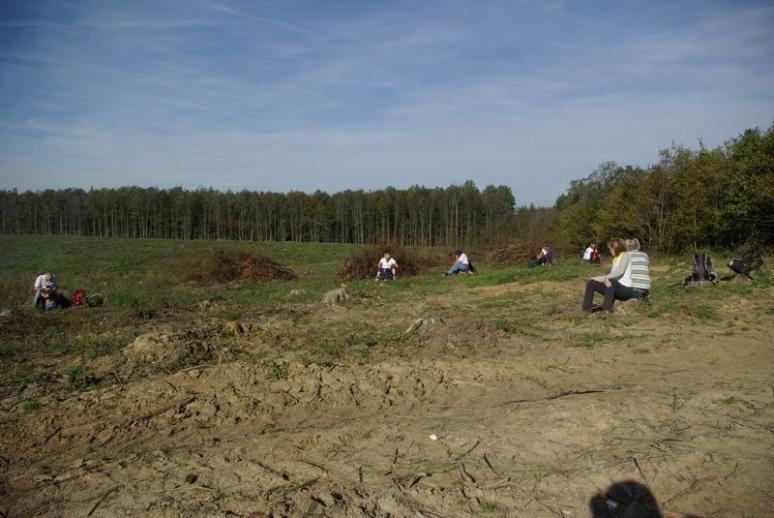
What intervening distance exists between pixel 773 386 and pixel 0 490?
6.57 meters

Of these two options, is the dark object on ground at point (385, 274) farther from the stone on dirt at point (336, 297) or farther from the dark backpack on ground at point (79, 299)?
the dark backpack on ground at point (79, 299)

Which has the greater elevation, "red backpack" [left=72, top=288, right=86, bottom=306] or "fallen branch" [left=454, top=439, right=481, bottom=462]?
"fallen branch" [left=454, top=439, right=481, bottom=462]

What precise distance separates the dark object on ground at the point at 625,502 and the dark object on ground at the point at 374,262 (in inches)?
699

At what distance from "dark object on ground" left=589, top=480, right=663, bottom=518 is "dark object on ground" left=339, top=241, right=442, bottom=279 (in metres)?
17.8

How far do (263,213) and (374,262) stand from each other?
240 feet

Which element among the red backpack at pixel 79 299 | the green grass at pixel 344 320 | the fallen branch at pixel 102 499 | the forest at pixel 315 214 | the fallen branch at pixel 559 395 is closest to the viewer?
the fallen branch at pixel 102 499

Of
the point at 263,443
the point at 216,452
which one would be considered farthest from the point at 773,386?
the point at 216,452

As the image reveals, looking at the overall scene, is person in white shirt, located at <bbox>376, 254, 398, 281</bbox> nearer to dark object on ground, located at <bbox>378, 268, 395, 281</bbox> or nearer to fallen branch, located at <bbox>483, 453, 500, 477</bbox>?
dark object on ground, located at <bbox>378, 268, 395, 281</bbox>

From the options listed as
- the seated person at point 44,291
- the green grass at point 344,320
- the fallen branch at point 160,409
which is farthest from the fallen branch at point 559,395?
the seated person at point 44,291

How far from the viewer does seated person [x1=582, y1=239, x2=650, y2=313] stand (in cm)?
829

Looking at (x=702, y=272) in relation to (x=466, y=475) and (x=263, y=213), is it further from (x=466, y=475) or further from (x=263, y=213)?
(x=263, y=213)

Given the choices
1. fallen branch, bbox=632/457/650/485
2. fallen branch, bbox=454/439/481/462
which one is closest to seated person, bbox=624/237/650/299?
fallen branch, bbox=632/457/650/485

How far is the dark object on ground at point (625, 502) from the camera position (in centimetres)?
319

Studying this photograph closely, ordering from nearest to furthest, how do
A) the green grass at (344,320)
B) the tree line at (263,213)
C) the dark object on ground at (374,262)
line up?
1. the green grass at (344,320)
2. the dark object on ground at (374,262)
3. the tree line at (263,213)
